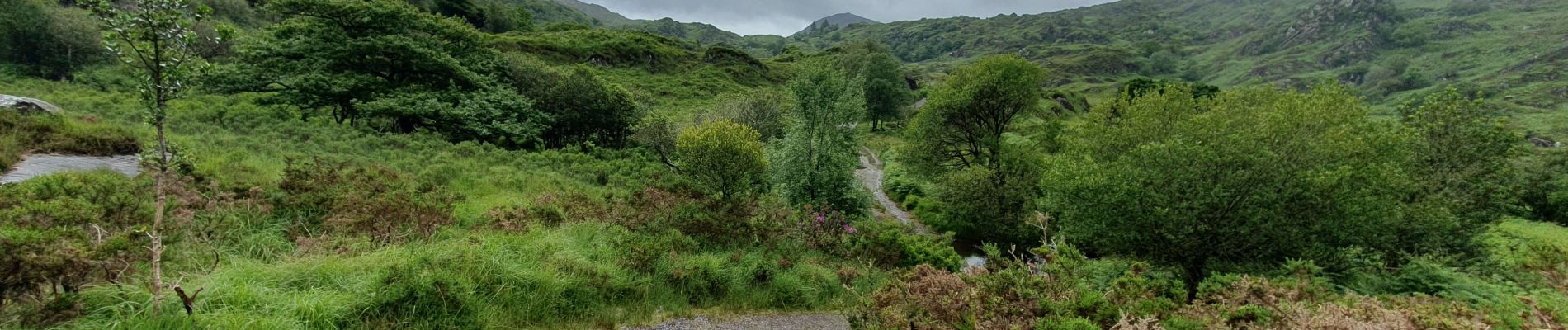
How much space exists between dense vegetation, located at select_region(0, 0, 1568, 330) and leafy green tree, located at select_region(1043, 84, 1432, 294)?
88mm

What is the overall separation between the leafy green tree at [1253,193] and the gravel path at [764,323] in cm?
860

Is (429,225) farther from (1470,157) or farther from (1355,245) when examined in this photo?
(1470,157)

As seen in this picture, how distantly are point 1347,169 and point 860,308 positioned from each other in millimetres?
12658

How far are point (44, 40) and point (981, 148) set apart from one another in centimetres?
4531

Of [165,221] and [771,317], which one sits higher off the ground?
[165,221]

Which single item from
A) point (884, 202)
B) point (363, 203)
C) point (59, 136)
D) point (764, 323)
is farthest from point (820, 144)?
point (59, 136)

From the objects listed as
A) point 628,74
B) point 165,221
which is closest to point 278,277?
point 165,221

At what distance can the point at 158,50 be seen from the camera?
201 inches

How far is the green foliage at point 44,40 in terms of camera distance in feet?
78.0

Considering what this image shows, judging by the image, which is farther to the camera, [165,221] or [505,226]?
[505,226]

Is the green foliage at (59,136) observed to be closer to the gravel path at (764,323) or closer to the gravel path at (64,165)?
the gravel path at (64,165)

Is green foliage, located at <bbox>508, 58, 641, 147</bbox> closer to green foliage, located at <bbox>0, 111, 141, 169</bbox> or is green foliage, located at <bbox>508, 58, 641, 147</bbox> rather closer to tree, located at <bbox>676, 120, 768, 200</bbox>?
tree, located at <bbox>676, 120, 768, 200</bbox>

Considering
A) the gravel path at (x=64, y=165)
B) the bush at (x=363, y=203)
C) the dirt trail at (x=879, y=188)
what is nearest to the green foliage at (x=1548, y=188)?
the dirt trail at (x=879, y=188)

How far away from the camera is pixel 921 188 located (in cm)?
3447
